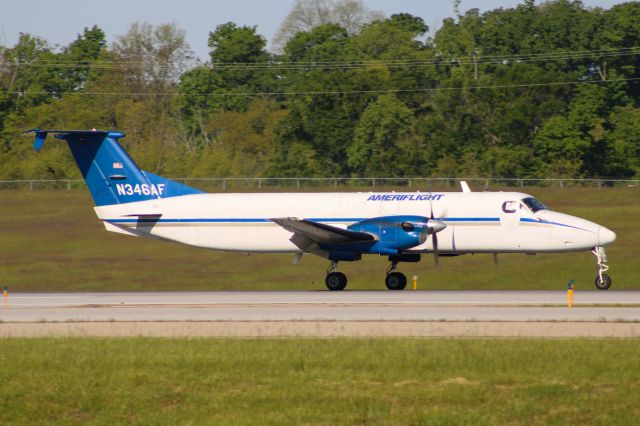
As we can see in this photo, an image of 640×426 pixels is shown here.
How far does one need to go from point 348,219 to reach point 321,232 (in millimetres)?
1504

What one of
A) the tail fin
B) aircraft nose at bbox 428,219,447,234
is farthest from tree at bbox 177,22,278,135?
aircraft nose at bbox 428,219,447,234

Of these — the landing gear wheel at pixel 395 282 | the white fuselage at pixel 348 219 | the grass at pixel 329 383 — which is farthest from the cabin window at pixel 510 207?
the grass at pixel 329 383

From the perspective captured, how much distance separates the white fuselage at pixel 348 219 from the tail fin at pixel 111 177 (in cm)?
32

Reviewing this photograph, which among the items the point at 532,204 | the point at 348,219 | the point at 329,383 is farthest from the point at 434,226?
the point at 329,383

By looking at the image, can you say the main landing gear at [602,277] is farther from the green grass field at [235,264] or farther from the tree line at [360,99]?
the tree line at [360,99]

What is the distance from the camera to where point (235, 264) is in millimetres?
45188

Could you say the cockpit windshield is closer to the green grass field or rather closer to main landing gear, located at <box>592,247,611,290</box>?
main landing gear, located at <box>592,247,611,290</box>

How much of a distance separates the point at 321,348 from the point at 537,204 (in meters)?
17.0

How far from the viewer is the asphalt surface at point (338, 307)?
76.1 feet

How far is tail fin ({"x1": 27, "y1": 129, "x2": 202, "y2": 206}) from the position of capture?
118ft

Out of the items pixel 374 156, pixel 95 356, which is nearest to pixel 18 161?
pixel 374 156

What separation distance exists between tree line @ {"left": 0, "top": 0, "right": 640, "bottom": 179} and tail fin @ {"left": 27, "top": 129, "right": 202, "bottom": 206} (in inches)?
1151

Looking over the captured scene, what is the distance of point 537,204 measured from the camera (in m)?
33.5

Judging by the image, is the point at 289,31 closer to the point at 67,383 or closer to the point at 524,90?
the point at 524,90
